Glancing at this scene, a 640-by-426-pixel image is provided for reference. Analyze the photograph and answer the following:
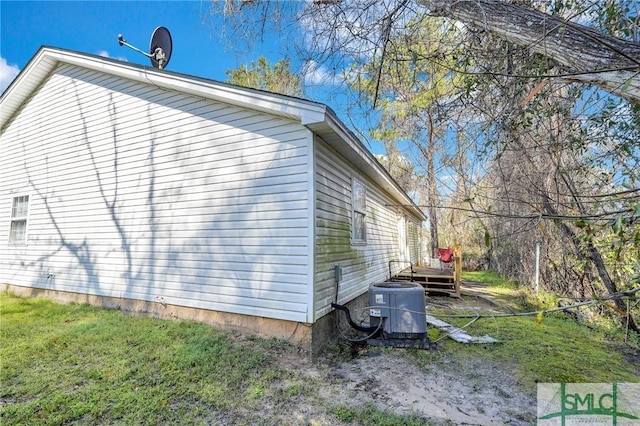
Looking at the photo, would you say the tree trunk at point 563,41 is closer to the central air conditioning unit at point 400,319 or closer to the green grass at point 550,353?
the green grass at point 550,353

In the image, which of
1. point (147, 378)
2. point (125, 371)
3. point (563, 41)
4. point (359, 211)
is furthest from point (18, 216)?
point (563, 41)

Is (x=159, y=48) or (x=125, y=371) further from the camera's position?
(x=159, y=48)

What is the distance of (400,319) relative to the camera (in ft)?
14.5

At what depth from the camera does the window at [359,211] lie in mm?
6008

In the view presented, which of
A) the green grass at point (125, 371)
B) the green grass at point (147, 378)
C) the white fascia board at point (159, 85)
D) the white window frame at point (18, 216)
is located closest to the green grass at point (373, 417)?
the green grass at point (147, 378)

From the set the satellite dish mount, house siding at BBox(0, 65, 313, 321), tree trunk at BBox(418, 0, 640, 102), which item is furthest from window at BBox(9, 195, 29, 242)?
tree trunk at BBox(418, 0, 640, 102)

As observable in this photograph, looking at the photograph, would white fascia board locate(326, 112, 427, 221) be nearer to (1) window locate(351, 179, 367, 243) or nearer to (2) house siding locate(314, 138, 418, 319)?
(2) house siding locate(314, 138, 418, 319)

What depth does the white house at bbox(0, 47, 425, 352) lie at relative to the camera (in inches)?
169

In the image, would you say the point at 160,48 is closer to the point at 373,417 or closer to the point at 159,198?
the point at 159,198

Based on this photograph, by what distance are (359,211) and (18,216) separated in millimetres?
8022

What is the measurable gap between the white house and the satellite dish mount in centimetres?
76

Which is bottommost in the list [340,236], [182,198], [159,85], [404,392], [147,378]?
[404,392]

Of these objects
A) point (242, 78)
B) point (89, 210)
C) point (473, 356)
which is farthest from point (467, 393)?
point (242, 78)

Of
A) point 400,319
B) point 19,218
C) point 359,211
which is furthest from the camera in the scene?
point 19,218
